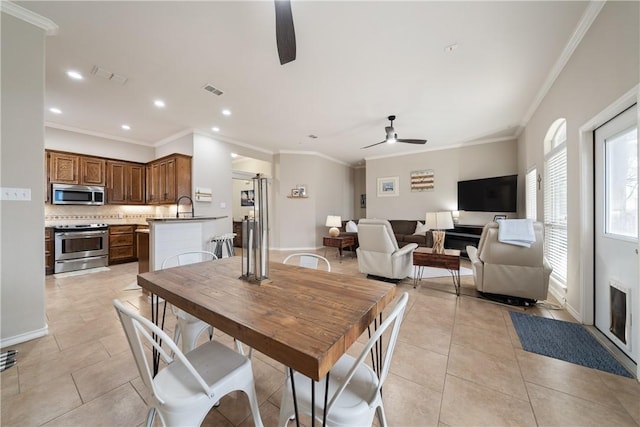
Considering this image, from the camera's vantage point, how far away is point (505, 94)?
3420mm

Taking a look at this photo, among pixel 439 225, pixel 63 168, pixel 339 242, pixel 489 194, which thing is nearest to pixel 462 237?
pixel 489 194

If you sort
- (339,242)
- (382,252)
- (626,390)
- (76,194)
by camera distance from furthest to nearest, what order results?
(339,242) < (76,194) < (382,252) < (626,390)

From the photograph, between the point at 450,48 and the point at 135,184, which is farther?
the point at 135,184

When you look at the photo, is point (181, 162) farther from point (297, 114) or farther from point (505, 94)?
point (505, 94)

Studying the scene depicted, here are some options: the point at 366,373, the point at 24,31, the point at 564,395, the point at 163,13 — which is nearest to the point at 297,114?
the point at 163,13

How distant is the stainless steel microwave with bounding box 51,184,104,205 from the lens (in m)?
4.27

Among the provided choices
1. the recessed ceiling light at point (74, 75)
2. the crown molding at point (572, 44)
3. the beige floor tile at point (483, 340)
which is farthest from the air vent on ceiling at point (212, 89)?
the beige floor tile at point (483, 340)

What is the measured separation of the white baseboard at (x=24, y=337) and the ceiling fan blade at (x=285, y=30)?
3158mm

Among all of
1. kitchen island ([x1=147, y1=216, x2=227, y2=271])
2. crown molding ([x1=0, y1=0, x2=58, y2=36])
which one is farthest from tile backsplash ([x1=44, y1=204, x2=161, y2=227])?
crown molding ([x1=0, y1=0, x2=58, y2=36])

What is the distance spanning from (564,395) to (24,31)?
16.4ft

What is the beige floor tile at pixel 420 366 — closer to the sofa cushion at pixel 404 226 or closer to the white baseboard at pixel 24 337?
the white baseboard at pixel 24 337

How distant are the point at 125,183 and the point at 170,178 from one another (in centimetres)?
130

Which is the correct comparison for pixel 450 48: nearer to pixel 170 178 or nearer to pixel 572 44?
pixel 572 44

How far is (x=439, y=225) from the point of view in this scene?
3.58m
